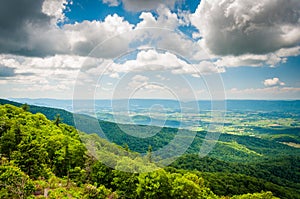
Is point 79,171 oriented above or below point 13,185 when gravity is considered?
below

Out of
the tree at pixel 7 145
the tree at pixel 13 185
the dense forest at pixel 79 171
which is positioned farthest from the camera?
the tree at pixel 7 145

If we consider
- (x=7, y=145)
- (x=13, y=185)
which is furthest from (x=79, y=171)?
(x=13, y=185)

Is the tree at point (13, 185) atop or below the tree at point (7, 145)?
below

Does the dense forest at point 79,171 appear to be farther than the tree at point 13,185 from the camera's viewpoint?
Yes

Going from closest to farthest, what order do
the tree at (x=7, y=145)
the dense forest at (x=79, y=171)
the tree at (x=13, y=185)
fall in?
1. the tree at (x=13, y=185)
2. the dense forest at (x=79, y=171)
3. the tree at (x=7, y=145)

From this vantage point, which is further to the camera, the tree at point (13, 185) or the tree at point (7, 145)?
the tree at point (7, 145)

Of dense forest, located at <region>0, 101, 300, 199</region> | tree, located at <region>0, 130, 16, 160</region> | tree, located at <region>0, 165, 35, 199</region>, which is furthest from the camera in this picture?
tree, located at <region>0, 130, 16, 160</region>

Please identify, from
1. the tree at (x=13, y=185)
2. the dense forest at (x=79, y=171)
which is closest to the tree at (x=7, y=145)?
the dense forest at (x=79, y=171)

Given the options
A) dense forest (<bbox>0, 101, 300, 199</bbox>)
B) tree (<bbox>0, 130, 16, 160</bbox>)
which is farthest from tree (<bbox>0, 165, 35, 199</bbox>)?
tree (<bbox>0, 130, 16, 160</bbox>)

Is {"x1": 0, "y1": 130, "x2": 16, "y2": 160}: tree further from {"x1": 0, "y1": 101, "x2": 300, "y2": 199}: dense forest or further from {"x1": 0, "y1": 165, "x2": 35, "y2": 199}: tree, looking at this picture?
{"x1": 0, "y1": 165, "x2": 35, "y2": 199}: tree

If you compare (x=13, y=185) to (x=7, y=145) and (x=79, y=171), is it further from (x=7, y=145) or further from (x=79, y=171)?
(x=79, y=171)

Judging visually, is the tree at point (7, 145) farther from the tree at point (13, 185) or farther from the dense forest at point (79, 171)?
the tree at point (13, 185)

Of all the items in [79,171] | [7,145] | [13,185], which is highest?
[7,145]
